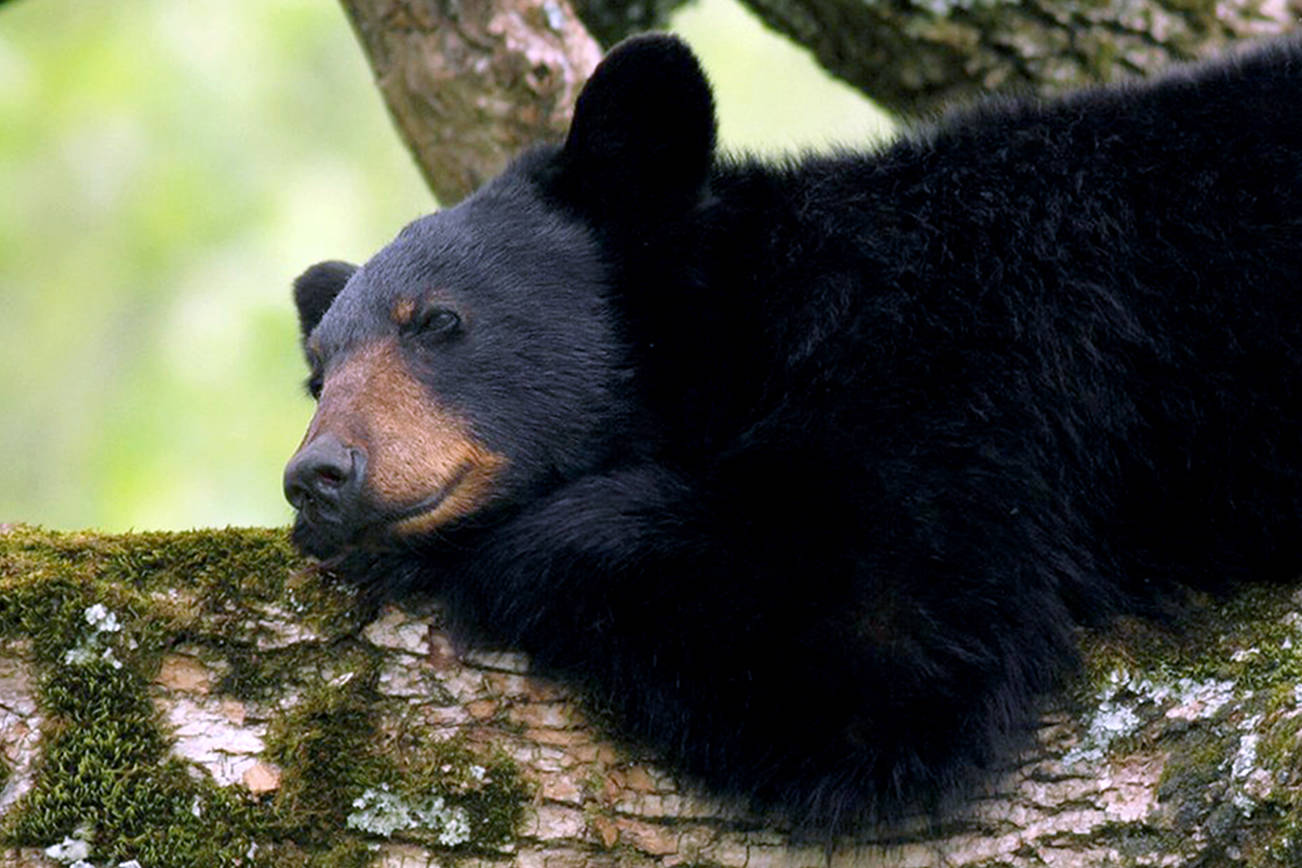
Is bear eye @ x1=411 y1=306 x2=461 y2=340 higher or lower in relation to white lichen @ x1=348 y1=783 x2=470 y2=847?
higher

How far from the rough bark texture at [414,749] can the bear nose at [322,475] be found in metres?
0.30

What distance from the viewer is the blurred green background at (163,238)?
12305 mm

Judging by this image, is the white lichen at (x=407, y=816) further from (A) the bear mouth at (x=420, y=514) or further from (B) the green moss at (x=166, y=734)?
(A) the bear mouth at (x=420, y=514)

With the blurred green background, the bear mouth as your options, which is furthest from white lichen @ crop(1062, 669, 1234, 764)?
the blurred green background

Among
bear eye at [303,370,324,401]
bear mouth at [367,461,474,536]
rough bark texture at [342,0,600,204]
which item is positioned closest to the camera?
bear mouth at [367,461,474,536]

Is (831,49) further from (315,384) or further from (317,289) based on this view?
(315,384)

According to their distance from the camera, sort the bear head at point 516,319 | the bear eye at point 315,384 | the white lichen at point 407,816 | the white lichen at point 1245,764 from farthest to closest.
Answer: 1. the bear eye at point 315,384
2. the bear head at point 516,319
3. the white lichen at point 407,816
4. the white lichen at point 1245,764

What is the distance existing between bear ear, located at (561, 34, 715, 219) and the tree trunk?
1439mm

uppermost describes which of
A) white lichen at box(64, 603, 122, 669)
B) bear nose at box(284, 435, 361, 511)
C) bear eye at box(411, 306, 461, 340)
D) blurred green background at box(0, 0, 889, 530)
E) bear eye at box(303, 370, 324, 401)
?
bear eye at box(411, 306, 461, 340)

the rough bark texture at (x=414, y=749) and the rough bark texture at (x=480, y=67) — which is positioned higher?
the rough bark texture at (x=480, y=67)

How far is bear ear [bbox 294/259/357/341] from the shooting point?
5.61 m

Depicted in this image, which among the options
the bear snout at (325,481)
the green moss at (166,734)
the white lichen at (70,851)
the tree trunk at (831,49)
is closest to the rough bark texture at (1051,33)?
the tree trunk at (831,49)

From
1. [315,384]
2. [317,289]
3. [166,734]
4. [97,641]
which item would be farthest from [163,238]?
[166,734]

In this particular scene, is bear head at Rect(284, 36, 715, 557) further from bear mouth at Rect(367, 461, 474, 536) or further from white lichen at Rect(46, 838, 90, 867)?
white lichen at Rect(46, 838, 90, 867)
